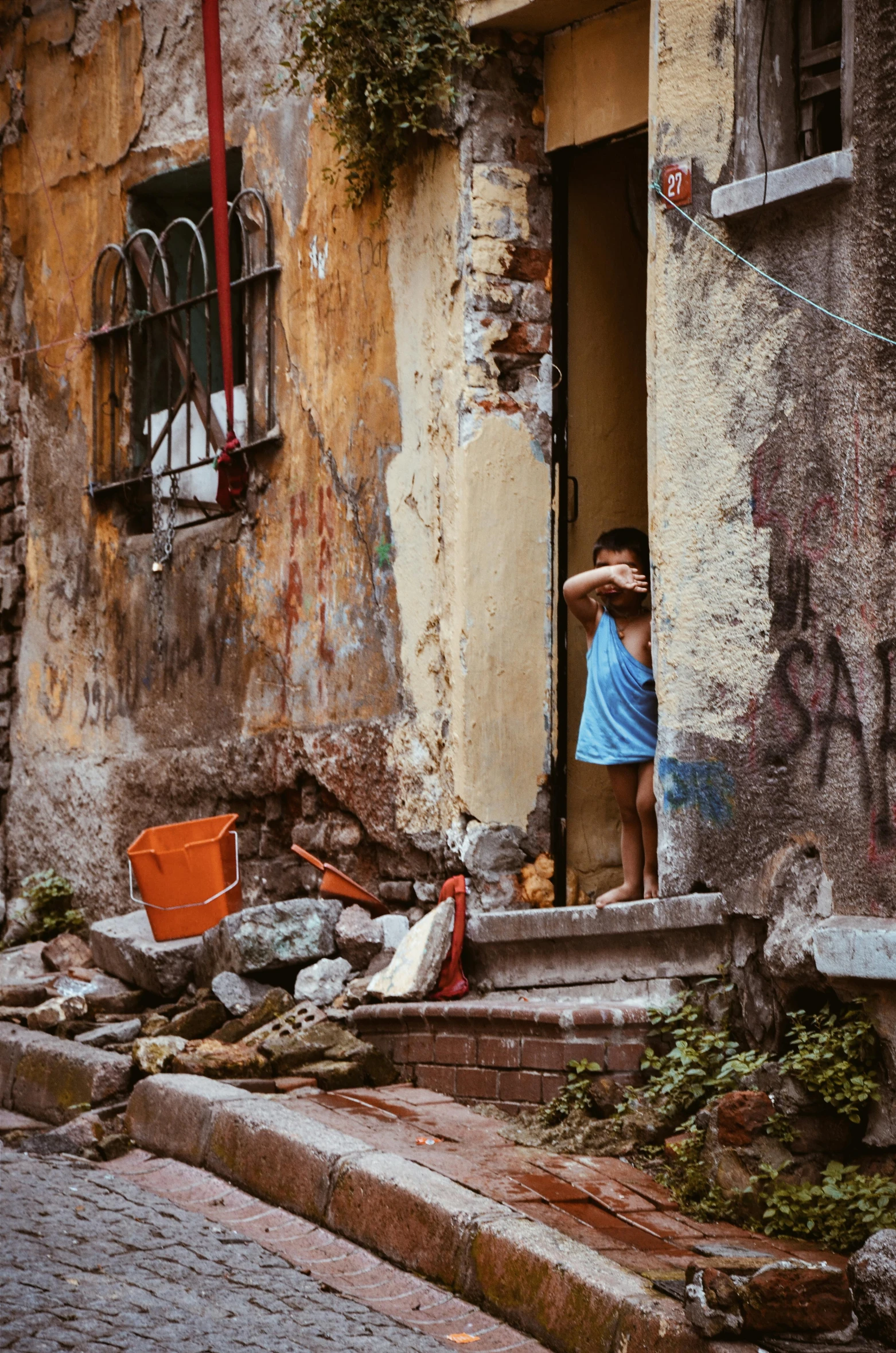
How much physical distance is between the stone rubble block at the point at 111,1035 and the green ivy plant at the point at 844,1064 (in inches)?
108

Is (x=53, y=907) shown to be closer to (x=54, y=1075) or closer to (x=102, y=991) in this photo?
(x=102, y=991)

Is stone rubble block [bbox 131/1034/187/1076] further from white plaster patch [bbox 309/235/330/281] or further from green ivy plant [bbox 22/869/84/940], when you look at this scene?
white plaster patch [bbox 309/235/330/281]

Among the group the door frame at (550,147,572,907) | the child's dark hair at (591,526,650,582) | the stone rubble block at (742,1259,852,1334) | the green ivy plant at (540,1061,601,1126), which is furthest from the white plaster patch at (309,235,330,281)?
the stone rubble block at (742,1259,852,1334)

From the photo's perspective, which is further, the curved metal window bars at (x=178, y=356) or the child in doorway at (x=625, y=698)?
the curved metal window bars at (x=178, y=356)

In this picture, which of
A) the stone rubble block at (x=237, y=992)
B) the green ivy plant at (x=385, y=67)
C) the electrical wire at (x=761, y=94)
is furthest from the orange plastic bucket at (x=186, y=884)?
the electrical wire at (x=761, y=94)

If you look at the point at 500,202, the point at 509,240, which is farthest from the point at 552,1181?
the point at 500,202

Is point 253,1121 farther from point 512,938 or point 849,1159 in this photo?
point 849,1159

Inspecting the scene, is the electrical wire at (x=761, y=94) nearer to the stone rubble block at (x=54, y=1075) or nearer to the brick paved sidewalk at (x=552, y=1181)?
the brick paved sidewalk at (x=552, y=1181)

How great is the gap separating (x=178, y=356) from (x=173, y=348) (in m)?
0.05

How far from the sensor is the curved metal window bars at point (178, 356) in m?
7.39

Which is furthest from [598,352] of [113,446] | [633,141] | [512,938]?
[113,446]

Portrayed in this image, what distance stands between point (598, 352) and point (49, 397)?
11.9ft

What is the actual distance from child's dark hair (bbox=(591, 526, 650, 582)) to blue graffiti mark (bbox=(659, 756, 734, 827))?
3.27 feet

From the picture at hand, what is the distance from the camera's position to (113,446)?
27.9ft
